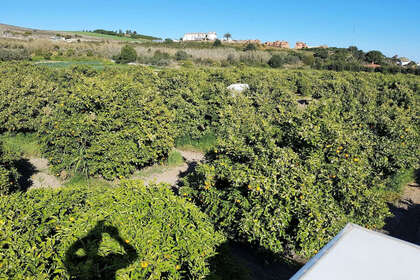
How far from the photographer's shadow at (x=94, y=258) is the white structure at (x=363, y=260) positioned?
2058 mm

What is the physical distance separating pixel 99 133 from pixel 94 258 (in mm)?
5510

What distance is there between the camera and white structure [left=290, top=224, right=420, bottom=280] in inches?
82.7

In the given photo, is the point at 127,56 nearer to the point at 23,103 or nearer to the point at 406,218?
the point at 23,103

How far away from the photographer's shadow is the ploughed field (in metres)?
0.01

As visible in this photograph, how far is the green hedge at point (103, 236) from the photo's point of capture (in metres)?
2.94

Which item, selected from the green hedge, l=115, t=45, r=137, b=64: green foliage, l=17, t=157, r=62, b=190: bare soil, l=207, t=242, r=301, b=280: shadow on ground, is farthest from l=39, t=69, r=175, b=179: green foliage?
l=115, t=45, r=137, b=64: green foliage

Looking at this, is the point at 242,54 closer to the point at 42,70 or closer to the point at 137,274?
the point at 42,70

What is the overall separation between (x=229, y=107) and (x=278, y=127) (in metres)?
4.14

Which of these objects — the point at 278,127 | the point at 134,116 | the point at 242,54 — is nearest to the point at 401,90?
the point at 278,127

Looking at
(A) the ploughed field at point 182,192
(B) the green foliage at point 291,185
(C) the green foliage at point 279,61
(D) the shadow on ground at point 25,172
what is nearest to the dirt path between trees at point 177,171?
(A) the ploughed field at point 182,192

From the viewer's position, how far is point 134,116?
8219 mm

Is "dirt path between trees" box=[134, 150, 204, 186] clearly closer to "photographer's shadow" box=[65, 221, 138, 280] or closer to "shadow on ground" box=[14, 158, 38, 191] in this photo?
"shadow on ground" box=[14, 158, 38, 191]

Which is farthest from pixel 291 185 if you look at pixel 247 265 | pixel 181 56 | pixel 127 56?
pixel 181 56

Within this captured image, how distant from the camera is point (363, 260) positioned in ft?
7.43
